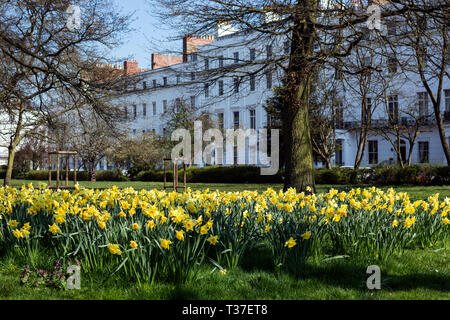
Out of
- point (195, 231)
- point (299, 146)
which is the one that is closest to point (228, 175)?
A: point (299, 146)

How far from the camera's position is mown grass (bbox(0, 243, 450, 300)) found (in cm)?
413

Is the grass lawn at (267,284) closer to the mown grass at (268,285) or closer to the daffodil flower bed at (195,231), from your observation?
the mown grass at (268,285)

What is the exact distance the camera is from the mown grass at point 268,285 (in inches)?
163

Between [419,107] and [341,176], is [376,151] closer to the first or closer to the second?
[419,107]

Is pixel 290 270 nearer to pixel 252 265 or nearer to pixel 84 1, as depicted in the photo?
pixel 252 265

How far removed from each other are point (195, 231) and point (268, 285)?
950mm

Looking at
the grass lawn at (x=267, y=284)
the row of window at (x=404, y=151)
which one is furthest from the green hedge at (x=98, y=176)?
the grass lawn at (x=267, y=284)

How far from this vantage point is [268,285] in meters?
4.41

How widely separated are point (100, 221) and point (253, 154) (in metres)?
45.8

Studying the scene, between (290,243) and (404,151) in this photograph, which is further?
(404,151)

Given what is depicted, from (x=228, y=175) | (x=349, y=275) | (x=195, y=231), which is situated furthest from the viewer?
(x=228, y=175)

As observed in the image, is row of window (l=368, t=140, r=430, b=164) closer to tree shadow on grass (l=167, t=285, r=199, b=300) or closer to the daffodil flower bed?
the daffodil flower bed

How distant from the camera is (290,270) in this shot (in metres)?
4.84
